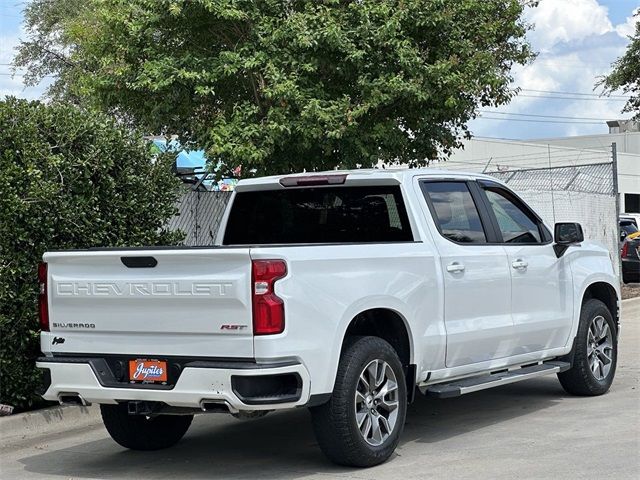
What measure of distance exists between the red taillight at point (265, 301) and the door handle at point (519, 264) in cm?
276

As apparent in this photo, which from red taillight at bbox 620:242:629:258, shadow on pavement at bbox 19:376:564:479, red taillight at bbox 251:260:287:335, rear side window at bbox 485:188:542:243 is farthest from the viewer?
red taillight at bbox 620:242:629:258

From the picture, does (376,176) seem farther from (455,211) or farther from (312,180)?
(455,211)

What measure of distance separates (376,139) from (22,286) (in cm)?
562

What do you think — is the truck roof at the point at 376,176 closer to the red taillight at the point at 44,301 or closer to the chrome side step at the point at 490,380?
the chrome side step at the point at 490,380

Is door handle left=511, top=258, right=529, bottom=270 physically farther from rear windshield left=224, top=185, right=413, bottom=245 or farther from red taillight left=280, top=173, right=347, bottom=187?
red taillight left=280, top=173, right=347, bottom=187

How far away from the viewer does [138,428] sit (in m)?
7.68

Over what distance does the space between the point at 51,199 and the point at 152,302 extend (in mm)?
2693

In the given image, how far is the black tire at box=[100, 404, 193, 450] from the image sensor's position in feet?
25.0

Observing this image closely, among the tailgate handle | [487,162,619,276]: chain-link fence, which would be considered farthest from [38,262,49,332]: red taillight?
[487,162,619,276]: chain-link fence

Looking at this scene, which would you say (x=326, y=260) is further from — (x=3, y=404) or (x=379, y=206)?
(x=3, y=404)

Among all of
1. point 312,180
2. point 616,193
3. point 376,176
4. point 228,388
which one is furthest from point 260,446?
point 616,193

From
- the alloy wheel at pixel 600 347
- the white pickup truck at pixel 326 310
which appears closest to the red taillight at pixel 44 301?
the white pickup truck at pixel 326 310

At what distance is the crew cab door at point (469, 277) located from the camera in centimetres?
757

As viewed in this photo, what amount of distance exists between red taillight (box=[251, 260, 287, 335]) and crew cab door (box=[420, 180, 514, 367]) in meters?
1.76
